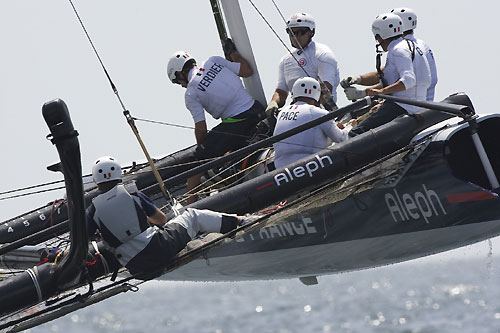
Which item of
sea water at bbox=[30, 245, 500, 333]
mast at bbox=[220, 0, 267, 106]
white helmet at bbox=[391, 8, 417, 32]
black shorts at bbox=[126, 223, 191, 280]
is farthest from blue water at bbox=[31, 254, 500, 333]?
black shorts at bbox=[126, 223, 191, 280]

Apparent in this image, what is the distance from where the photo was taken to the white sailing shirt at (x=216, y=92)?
13.3 metres

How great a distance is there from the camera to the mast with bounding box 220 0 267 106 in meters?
14.5

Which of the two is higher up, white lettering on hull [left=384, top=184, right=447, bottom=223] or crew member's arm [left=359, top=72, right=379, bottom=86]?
crew member's arm [left=359, top=72, right=379, bottom=86]

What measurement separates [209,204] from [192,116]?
239 cm

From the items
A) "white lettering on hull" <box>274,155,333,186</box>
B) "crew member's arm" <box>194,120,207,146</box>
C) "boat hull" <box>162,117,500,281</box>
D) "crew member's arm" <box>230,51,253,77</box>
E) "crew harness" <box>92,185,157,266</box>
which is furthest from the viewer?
"crew member's arm" <box>230,51,253,77</box>

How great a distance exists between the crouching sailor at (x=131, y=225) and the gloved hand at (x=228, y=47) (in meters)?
4.37

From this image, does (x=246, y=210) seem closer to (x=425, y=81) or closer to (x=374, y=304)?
(x=425, y=81)

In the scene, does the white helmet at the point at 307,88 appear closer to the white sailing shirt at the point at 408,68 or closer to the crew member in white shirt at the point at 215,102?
the white sailing shirt at the point at 408,68

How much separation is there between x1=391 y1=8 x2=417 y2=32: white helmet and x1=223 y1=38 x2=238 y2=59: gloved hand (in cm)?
256

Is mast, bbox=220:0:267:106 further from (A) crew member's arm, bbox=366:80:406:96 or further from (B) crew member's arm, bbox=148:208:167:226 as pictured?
(B) crew member's arm, bbox=148:208:167:226

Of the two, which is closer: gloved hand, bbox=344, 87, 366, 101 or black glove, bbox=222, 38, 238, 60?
gloved hand, bbox=344, 87, 366, 101

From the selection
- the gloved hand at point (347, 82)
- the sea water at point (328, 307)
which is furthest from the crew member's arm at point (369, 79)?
the sea water at point (328, 307)

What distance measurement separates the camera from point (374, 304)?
4756 centimetres

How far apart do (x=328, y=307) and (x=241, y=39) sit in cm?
3360
